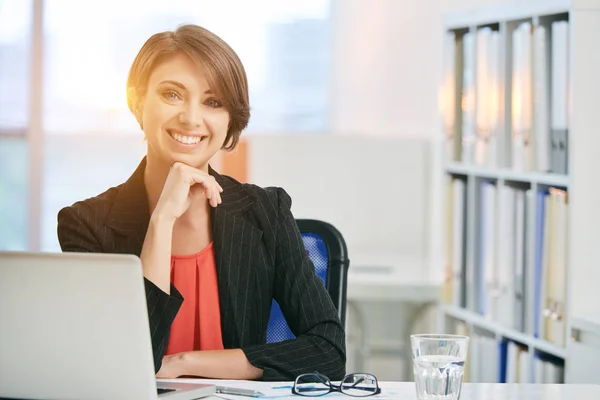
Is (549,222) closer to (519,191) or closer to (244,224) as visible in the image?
(519,191)

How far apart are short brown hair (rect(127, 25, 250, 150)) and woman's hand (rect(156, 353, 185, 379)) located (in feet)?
1.61

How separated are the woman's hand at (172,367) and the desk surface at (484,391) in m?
0.08

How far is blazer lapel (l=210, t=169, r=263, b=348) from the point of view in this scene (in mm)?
1841

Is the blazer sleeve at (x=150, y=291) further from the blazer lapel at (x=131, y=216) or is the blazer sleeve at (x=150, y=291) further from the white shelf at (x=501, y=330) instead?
the white shelf at (x=501, y=330)

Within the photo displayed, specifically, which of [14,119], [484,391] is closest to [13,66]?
[14,119]

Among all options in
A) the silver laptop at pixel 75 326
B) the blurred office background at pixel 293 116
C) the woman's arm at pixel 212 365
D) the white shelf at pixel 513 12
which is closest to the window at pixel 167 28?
the blurred office background at pixel 293 116

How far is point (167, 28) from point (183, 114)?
4.10 meters

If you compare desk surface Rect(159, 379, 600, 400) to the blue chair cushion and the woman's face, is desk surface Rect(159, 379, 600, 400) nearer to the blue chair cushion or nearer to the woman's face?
the blue chair cushion

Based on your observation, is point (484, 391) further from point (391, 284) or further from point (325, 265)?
point (391, 284)

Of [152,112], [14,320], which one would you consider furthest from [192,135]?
[14,320]

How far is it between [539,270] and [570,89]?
19.6 inches

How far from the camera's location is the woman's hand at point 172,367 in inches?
63.4

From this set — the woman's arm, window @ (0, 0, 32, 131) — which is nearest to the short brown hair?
the woman's arm

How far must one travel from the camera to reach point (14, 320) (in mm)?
1230
